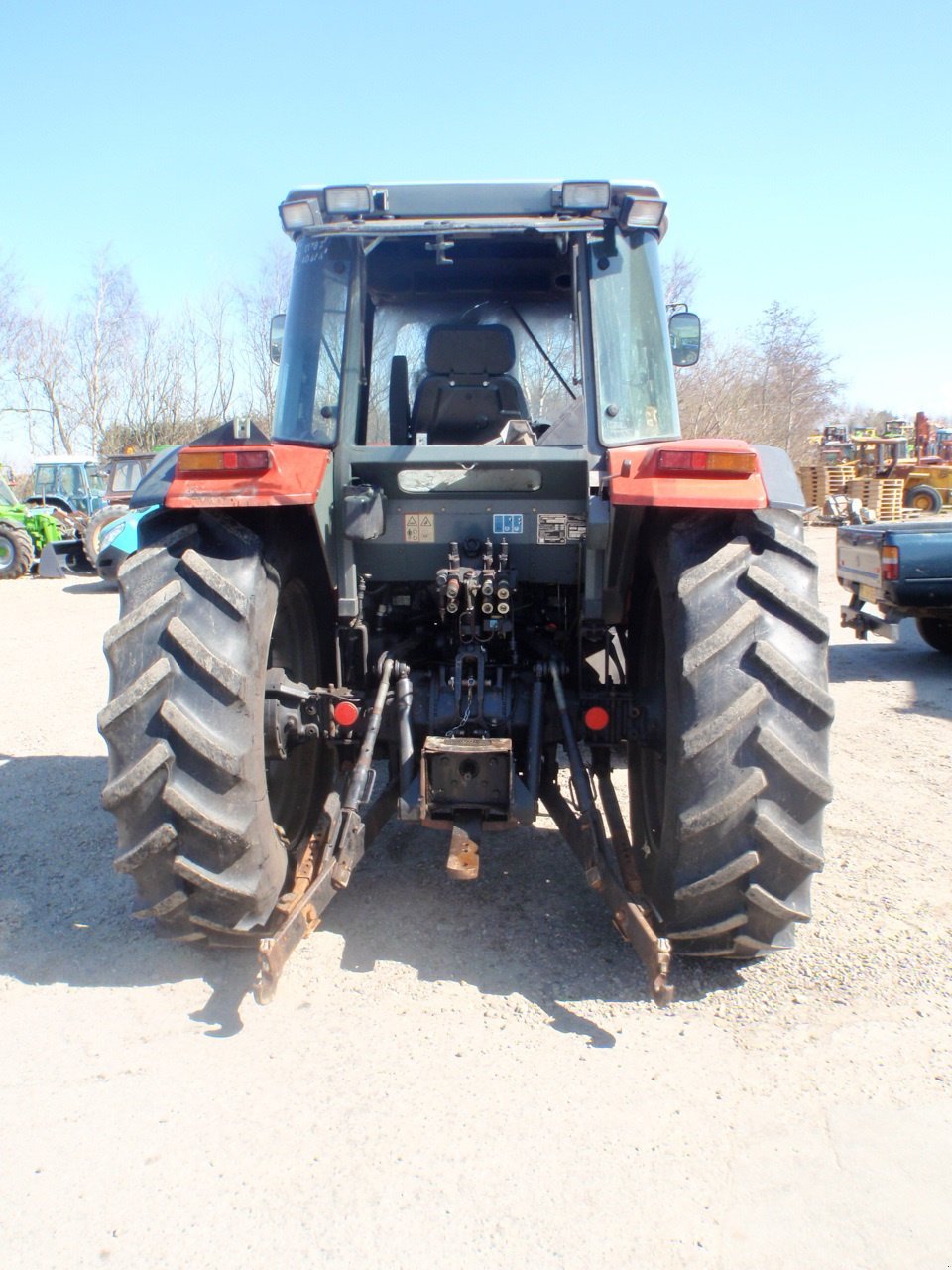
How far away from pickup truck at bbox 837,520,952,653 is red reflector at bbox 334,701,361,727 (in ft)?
19.7

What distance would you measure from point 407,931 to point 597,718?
100 cm

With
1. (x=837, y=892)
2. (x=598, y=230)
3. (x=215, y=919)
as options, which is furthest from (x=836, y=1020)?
(x=598, y=230)

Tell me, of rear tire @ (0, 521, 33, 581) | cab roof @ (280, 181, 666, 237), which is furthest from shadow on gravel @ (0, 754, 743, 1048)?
rear tire @ (0, 521, 33, 581)

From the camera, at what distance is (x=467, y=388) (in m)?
4.20

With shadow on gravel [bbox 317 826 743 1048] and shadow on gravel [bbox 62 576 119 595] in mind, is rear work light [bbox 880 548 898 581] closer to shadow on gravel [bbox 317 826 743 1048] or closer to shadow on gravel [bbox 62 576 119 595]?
shadow on gravel [bbox 317 826 743 1048]

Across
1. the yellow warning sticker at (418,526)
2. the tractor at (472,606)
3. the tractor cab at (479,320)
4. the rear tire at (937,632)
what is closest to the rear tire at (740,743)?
the tractor at (472,606)

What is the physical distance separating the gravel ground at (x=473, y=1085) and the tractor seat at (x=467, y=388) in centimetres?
182

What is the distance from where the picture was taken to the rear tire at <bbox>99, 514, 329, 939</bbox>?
278 centimetres

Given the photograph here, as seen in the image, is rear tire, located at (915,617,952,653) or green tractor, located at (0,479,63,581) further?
green tractor, located at (0,479,63,581)

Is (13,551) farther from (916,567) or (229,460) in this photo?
(229,460)

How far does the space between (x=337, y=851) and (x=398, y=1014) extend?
20.4 inches

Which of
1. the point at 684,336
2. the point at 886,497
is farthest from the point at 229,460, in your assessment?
the point at 886,497

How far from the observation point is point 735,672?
2793mm

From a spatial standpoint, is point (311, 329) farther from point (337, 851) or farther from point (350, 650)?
point (337, 851)
